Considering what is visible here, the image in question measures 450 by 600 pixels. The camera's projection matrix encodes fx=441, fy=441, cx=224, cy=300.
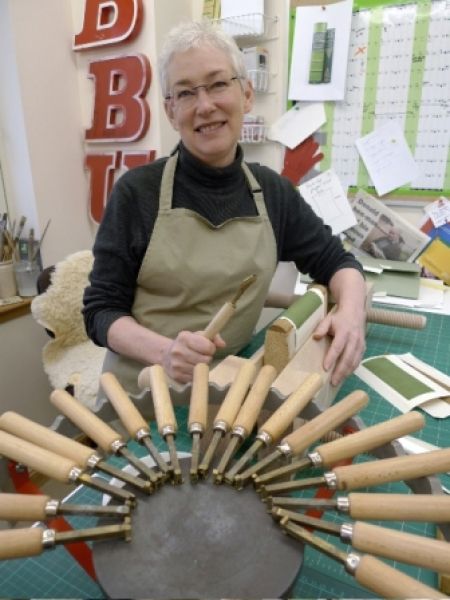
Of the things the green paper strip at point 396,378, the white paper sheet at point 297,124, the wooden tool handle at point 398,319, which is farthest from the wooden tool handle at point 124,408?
Result: the white paper sheet at point 297,124

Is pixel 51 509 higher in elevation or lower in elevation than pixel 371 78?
lower

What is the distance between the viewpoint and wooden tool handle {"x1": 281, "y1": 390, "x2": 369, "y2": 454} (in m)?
0.49

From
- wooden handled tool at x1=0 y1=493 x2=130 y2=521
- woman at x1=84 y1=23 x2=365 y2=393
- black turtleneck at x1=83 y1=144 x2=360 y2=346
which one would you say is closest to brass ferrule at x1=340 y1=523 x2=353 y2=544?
wooden handled tool at x1=0 y1=493 x2=130 y2=521

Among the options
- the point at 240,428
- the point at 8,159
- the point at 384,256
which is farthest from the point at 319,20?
the point at 240,428

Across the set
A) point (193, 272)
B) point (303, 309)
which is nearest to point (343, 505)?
point (303, 309)

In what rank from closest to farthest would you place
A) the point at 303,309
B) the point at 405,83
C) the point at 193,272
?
the point at 303,309, the point at 193,272, the point at 405,83

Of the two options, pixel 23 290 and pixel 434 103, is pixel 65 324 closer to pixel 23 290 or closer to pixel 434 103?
pixel 23 290

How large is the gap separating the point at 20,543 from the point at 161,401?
0.21m

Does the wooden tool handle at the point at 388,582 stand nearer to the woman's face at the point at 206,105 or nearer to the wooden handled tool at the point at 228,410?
the wooden handled tool at the point at 228,410

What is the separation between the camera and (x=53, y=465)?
1.44 feet

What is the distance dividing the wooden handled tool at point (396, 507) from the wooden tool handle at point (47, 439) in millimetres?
251

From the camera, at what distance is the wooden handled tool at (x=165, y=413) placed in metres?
0.48

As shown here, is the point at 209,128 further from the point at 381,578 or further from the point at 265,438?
the point at 381,578

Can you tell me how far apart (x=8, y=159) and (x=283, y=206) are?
51.5 inches
